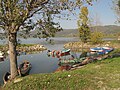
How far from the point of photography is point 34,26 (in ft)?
55.2

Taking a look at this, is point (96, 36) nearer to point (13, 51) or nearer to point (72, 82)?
point (13, 51)

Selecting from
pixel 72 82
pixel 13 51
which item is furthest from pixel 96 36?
pixel 72 82

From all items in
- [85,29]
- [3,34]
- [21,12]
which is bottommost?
[85,29]

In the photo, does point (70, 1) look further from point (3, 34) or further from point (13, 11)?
point (3, 34)

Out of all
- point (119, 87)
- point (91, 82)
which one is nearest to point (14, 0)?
point (91, 82)

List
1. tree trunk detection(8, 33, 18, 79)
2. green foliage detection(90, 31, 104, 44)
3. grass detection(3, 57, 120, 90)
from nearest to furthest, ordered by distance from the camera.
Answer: grass detection(3, 57, 120, 90)
tree trunk detection(8, 33, 18, 79)
green foliage detection(90, 31, 104, 44)

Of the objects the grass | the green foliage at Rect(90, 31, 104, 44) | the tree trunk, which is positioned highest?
the tree trunk

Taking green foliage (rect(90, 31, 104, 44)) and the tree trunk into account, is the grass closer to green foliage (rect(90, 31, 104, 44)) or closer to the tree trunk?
the tree trunk

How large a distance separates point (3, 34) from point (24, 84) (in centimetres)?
495

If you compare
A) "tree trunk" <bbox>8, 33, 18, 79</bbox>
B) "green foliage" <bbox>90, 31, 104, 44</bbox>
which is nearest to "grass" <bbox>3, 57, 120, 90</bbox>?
"tree trunk" <bbox>8, 33, 18, 79</bbox>

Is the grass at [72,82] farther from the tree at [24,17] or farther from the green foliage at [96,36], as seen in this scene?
the green foliage at [96,36]

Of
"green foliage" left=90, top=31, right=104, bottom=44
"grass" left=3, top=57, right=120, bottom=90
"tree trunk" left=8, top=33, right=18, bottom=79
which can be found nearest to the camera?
"grass" left=3, top=57, right=120, bottom=90

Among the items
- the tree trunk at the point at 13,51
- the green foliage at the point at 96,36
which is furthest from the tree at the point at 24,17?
the green foliage at the point at 96,36

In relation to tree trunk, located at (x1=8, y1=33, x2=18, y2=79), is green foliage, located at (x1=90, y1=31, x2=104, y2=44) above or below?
below
